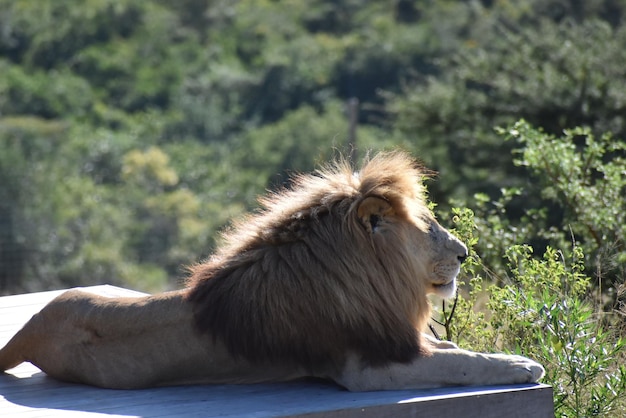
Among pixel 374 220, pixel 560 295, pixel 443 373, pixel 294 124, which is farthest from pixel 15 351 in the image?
pixel 294 124

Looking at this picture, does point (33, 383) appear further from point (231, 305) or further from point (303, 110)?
point (303, 110)

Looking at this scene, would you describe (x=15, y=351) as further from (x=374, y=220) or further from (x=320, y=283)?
(x=374, y=220)

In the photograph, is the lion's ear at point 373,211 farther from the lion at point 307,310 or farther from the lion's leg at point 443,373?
the lion's leg at point 443,373

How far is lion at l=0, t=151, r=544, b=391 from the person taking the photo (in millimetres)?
3334

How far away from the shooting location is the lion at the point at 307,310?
3.33 metres

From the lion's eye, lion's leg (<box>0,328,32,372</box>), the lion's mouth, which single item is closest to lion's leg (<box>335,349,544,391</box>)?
the lion's mouth

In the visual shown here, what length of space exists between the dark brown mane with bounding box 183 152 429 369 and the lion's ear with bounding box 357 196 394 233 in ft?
0.07

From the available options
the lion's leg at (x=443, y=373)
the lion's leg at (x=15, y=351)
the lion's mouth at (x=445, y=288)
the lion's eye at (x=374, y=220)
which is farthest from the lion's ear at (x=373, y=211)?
the lion's leg at (x=15, y=351)

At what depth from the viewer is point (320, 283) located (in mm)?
3359

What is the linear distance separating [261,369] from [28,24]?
79.1ft

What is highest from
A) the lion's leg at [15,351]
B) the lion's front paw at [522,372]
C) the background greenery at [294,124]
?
the background greenery at [294,124]

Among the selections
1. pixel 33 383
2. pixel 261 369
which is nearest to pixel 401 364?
pixel 261 369

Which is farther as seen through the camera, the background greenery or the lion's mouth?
the background greenery

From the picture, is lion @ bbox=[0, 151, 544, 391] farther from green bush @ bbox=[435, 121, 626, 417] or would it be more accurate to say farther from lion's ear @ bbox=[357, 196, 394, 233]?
green bush @ bbox=[435, 121, 626, 417]
